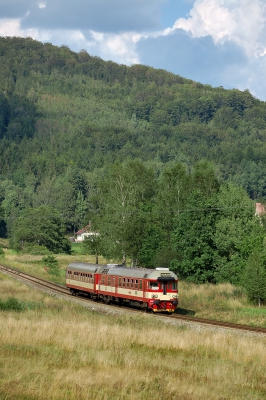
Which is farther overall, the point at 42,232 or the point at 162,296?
the point at 42,232

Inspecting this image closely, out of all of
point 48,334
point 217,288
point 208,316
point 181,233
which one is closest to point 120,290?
point 208,316

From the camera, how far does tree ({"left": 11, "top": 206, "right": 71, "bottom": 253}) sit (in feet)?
396

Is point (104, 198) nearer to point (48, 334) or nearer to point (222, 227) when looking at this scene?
point (222, 227)

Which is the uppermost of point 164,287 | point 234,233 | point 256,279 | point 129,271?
point 234,233

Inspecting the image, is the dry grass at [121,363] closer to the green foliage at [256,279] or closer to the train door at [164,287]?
the train door at [164,287]

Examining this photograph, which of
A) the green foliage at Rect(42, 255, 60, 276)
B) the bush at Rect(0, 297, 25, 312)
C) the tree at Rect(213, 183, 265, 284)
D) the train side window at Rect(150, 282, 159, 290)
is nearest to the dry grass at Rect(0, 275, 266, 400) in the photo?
the bush at Rect(0, 297, 25, 312)

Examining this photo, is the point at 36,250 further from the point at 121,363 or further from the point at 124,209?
the point at 121,363

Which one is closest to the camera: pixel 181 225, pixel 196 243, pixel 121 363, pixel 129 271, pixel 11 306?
pixel 121 363

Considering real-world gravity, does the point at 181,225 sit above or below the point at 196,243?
above

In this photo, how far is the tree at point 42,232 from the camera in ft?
396

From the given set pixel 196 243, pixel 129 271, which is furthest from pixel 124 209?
pixel 129 271

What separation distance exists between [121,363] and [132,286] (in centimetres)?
2326

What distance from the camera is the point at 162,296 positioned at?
3875 cm

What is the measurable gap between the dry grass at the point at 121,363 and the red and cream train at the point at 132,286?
13.2m
